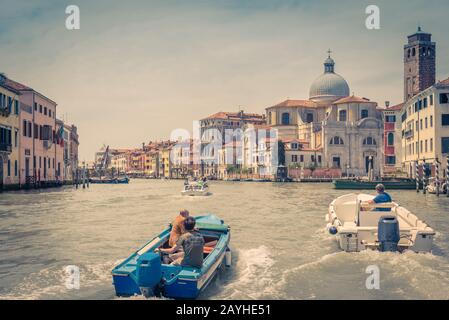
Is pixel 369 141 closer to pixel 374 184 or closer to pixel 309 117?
pixel 309 117

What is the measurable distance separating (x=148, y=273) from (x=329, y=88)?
297ft

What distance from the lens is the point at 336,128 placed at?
8044 centimetres

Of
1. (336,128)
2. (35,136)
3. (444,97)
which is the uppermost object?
(336,128)

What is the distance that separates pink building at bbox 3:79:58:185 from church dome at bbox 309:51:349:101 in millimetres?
56788

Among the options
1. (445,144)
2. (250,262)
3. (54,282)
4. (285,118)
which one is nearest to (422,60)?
(445,144)

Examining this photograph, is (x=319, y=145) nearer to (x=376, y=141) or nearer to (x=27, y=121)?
(x=376, y=141)

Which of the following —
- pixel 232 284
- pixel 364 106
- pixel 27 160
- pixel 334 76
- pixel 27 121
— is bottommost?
pixel 232 284

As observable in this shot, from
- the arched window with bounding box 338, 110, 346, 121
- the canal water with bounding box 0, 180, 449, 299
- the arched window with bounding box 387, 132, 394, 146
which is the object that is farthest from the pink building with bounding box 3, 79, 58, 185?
the arched window with bounding box 338, 110, 346, 121

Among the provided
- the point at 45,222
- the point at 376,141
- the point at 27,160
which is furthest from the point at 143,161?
the point at 45,222

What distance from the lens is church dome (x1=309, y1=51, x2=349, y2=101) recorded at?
93000mm

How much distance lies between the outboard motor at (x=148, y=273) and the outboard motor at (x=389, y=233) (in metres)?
5.68

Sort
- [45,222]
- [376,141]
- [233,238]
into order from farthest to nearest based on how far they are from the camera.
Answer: [376,141] < [45,222] < [233,238]

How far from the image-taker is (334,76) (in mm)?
94938
